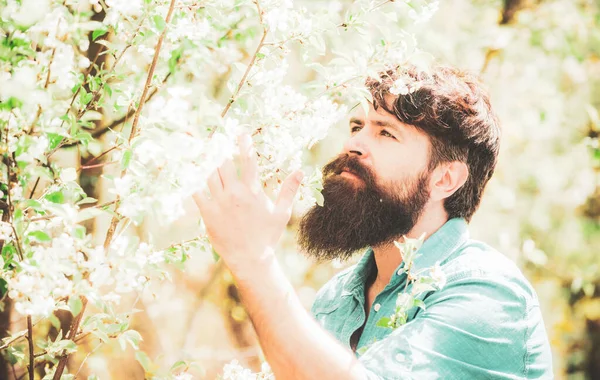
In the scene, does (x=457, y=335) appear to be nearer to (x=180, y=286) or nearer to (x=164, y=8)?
(x=164, y=8)

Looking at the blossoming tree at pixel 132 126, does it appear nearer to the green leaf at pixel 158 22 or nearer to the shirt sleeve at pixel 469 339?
the green leaf at pixel 158 22

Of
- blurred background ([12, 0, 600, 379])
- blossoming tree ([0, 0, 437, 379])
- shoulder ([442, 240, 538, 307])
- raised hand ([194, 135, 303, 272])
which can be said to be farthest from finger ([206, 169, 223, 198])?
blurred background ([12, 0, 600, 379])

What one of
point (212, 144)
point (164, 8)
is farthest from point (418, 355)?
point (164, 8)

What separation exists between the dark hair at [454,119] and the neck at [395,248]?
3.2 inches

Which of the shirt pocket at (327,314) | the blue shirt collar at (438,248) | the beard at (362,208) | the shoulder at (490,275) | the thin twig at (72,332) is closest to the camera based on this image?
the thin twig at (72,332)

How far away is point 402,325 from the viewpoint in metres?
1.62

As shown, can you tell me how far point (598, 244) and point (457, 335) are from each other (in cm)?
611

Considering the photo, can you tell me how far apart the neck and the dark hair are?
3.2 inches

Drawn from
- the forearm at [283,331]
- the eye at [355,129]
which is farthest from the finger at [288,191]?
the eye at [355,129]

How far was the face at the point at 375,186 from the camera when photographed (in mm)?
2316

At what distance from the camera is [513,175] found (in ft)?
20.3

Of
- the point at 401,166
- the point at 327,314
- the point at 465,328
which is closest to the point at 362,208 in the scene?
the point at 401,166

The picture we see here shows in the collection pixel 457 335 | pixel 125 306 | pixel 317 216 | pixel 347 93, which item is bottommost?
pixel 125 306

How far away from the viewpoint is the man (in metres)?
1.38
